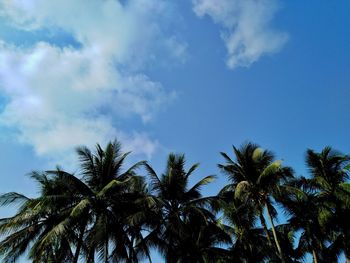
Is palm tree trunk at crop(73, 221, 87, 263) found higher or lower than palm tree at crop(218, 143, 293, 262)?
lower

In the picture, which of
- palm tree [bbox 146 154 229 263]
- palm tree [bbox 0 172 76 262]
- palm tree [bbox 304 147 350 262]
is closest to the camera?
palm tree [bbox 0 172 76 262]

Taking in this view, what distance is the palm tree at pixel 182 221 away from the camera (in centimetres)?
2436

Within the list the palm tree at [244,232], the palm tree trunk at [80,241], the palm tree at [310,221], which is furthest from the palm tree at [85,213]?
the palm tree at [310,221]

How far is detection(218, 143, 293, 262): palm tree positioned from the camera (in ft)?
80.7

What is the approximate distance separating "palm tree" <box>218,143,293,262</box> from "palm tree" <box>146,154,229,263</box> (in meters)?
2.15

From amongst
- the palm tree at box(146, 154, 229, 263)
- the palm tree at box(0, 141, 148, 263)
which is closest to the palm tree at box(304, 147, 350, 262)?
the palm tree at box(146, 154, 229, 263)

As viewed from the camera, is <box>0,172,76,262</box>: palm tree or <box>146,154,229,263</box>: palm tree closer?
<box>0,172,76,262</box>: palm tree

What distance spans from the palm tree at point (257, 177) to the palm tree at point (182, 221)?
84.7 inches

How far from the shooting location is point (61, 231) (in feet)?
60.8

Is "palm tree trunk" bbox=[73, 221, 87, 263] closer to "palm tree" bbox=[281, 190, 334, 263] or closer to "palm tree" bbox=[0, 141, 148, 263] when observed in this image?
"palm tree" bbox=[0, 141, 148, 263]

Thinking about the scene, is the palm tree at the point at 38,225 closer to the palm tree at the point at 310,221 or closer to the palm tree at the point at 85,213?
the palm tree at the point at 85,213

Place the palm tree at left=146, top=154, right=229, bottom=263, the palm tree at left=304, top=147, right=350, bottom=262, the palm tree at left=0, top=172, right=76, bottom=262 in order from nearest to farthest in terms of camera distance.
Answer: the palm tree at left=0, top=172, right=76, bottom=262, the palm tree at left=146, top=154, right=229, bottom=263, the palm tree at left=304, top=147, right=350, bottom=262

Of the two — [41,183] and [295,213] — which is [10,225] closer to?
[41,183]

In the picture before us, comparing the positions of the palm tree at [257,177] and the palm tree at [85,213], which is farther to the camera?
the palm tree at [257,177]
